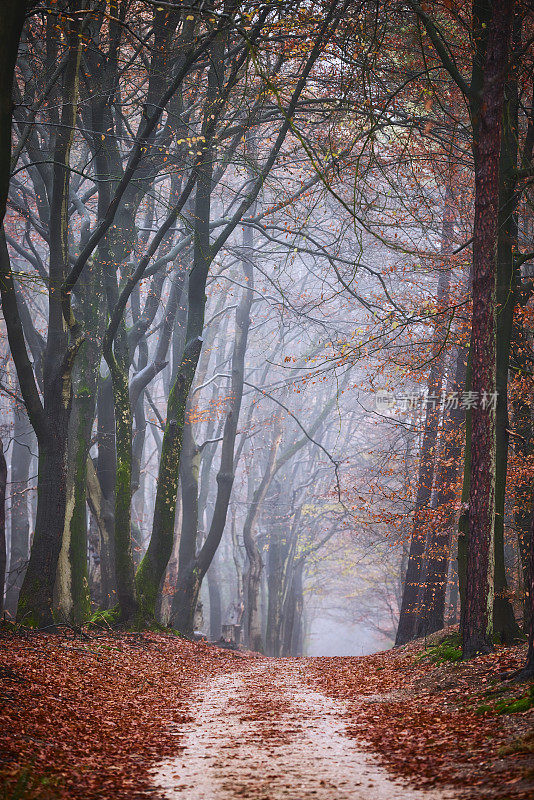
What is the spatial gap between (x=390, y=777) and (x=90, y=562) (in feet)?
44.9

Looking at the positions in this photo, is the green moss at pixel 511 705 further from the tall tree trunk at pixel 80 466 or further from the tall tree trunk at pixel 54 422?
the tall tree trunk at pixel 80 466

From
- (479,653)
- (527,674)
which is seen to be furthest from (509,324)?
(527,674)

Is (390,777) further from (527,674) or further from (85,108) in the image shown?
(85,108)

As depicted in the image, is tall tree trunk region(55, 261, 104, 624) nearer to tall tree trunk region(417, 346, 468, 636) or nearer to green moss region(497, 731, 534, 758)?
tall tree trunk region(417, 346, 468, 636)

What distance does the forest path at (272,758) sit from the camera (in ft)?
13.2

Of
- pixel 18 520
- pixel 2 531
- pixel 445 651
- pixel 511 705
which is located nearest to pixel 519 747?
pixel 511 705

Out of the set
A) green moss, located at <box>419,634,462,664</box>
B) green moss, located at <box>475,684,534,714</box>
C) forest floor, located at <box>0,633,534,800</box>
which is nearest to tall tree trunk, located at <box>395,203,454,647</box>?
green moss, located at <box>419,634,462,664</box>

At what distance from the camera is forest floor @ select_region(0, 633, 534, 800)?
4066 mm

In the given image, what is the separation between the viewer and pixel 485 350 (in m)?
8.53

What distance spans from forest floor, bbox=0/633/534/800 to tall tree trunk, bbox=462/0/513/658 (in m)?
0.69

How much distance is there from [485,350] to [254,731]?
5.26 meters

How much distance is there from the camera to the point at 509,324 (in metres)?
10.0

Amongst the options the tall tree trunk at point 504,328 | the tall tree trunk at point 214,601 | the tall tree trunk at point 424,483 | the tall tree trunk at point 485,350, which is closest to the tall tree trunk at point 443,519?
the tall tree trunk at point 424,483

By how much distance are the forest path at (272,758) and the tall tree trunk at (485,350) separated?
2.11 meters
